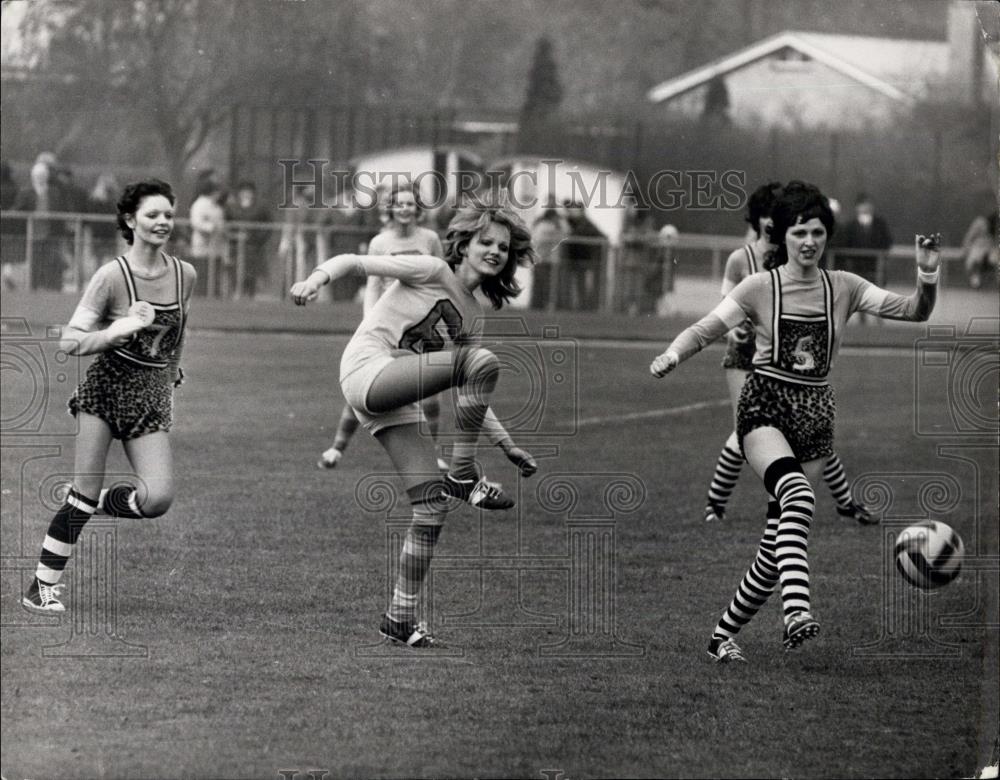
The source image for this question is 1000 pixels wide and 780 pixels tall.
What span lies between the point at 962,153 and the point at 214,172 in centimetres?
860

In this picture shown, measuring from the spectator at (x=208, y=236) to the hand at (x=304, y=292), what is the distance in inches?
515

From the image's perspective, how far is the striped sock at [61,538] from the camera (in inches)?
275

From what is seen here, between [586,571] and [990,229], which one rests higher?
[990,229]

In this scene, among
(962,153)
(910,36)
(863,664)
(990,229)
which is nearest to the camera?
(863,664)

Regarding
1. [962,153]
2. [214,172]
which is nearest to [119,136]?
[214,172]

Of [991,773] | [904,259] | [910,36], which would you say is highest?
[910,36]

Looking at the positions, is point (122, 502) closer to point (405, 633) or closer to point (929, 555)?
point (405, 633)

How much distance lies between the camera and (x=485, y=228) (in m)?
6.76

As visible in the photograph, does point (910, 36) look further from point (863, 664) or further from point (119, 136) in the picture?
point (119, 136)

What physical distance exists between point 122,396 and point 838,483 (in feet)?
15.6

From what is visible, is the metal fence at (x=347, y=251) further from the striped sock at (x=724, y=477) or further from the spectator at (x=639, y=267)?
the striped sock at (x=724, y=477)

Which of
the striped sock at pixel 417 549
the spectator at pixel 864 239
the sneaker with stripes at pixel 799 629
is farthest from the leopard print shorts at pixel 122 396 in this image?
the spectator at pixel 864 239

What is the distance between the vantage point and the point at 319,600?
7.57 metres

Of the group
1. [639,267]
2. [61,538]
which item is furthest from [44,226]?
[61,538]
